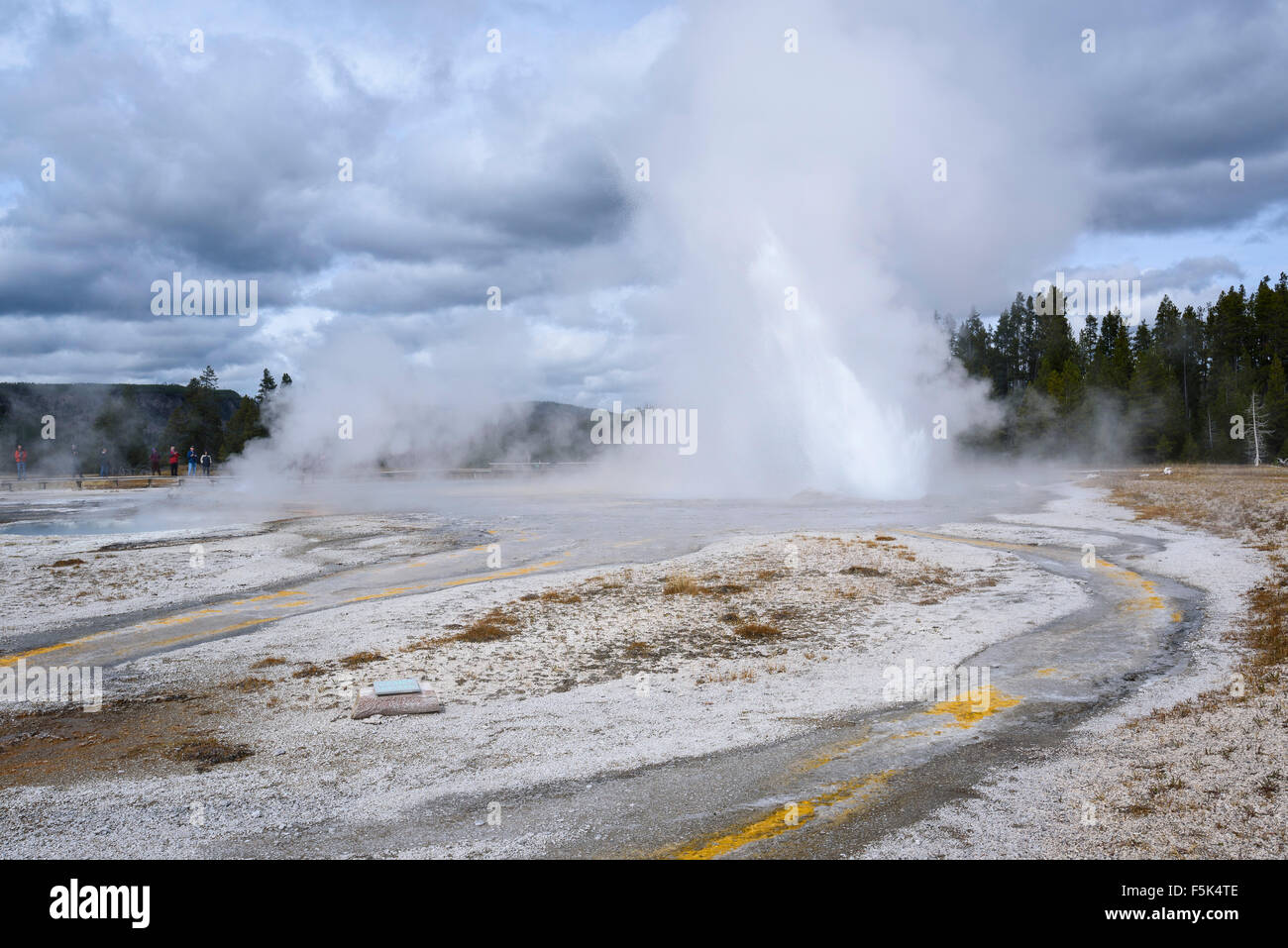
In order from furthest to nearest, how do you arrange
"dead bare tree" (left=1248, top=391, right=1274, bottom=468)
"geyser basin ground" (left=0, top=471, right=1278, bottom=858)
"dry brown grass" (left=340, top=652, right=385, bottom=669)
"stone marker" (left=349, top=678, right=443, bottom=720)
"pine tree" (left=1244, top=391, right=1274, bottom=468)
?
1. "pine tree" (left=1244, top=391, right=1274, bottom=468)
2. "dead bare tree" (left=1248, top=391, right=1274, bottom=468)
3. "dry brown grass" (left=340, top=652, right=385, bottom=669)
4. "stone marker" (left=349, top=678, right=443, bottom=720)
5. "geyser basin ground" (left=0, top=471, right=1278, bottom=858)

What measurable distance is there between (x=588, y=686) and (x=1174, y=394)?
87781 mm

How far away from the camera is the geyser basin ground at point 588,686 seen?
18.2 ft

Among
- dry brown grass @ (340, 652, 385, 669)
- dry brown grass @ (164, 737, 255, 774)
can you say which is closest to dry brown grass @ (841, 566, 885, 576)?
dry brown grass @ (340, 652, 385, 669)

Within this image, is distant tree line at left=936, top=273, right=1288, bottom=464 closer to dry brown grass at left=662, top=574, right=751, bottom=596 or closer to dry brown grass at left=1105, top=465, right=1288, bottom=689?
dry brown grass at left=1105, top=465, right=1288, bottom=689

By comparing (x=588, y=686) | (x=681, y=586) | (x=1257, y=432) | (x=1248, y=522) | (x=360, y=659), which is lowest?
(x=588, y=686)

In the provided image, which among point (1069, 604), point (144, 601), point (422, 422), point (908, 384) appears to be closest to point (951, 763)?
point (1069, 604)

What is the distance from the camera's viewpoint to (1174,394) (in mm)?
79625

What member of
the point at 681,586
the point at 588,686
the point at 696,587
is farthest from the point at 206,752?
the point at 696,587

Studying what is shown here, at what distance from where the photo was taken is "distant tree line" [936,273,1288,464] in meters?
71.7

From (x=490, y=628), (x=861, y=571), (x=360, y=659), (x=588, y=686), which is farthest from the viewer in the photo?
(x=861, y=571)

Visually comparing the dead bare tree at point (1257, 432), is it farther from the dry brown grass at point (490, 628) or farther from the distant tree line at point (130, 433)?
the distant tree line at point (130, 433)

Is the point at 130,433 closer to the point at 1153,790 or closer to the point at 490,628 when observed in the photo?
the point at 490,628

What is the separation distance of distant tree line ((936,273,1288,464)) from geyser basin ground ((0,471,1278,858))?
209ft
